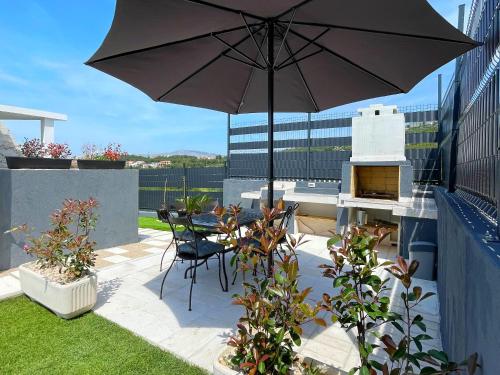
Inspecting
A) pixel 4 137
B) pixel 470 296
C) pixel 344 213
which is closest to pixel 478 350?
pixel 470 296

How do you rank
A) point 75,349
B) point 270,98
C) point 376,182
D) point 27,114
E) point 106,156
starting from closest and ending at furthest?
1. point 75,349
2. point 270,98
3. point 106,156
4. point 376,182
5. point 27,114

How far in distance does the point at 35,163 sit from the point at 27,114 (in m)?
6.47

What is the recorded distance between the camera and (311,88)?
369 cm

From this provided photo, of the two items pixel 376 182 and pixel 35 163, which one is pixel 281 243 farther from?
pixel 35 163

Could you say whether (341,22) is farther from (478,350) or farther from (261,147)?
(261,147)

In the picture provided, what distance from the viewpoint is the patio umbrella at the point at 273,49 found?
200 cm

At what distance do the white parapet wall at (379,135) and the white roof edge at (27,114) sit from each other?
10283mm

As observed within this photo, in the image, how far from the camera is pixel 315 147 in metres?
7.64

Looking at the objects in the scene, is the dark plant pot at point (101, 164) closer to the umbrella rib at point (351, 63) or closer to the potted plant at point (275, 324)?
the umbrella rib at point (351, 63)

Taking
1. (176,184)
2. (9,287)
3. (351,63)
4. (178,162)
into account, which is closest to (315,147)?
(351,63)

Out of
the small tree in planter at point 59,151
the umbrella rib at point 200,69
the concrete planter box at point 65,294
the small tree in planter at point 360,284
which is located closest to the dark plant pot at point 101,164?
the small tree in planter at point 59,151

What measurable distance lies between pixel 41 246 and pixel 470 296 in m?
4.08

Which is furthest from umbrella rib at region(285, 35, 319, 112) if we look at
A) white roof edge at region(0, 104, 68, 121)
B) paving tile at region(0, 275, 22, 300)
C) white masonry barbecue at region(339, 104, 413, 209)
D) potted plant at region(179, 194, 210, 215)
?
white roof edge at region(0, 104, 68, 121)

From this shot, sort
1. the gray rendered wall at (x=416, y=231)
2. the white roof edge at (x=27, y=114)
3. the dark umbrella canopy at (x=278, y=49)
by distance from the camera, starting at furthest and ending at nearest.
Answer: the white roof edge at (x=27, y=114)
the gray rendered wall at (x=416, y=231)
the dark umbrella canopy at (x=278, y=49)
